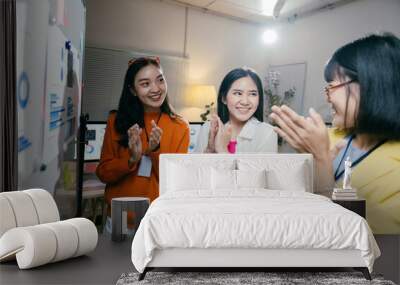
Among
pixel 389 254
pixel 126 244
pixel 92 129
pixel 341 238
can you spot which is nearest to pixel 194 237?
pixel 341 238

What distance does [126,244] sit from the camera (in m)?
5.79

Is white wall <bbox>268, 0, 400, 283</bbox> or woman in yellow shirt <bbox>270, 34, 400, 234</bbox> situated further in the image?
white wall <bbox>268, 0, 400, 283</bbox>

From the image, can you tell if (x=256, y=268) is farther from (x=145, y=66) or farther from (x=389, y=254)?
(x=145, y=66)

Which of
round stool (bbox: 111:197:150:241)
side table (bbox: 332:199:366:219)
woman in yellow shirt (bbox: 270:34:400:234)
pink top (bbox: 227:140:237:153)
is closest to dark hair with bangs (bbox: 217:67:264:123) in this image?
pink top (bbox: 227:140:237:153)

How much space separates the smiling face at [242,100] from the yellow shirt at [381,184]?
108cm

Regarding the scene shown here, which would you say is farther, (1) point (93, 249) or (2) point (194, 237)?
(1) point (93, 249)

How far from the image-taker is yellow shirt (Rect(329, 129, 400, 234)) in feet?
21.4

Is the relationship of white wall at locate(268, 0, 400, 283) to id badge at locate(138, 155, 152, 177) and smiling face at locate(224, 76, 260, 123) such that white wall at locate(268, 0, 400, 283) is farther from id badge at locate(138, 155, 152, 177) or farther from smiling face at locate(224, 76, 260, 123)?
id badge at locate(138, 155, 152, 177)

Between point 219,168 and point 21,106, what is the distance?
6.88 ft

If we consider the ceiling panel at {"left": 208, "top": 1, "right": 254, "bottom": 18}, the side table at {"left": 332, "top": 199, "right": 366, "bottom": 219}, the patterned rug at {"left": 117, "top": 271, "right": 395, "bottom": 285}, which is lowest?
the patterned rug at {"left": 117, "top": 271, "right": 395, "bottom": 285}

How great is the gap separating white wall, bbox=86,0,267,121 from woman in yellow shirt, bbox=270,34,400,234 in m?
Result: 0.97

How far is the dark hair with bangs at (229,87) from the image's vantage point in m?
6.80

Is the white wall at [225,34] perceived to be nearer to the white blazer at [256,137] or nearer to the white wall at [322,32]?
the white wall at [322,32]

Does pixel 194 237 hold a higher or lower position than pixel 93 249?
higher
